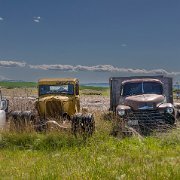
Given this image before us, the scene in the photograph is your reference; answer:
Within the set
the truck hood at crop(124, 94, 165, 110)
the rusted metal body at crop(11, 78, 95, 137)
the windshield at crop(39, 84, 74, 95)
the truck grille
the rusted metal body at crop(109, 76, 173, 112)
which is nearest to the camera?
the rusted metal body at crop(11, 78, 95, 137)

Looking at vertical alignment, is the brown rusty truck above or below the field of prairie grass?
above

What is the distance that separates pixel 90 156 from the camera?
968 cm

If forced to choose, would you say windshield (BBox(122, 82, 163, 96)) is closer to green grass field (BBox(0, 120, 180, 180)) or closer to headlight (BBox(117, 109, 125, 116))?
headlight (BBox(117, 109, 125, 116))

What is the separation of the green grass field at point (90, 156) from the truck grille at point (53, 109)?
3354mm

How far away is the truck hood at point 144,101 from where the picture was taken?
15953 mm

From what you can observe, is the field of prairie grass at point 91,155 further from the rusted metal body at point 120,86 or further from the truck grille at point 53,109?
the rusted metal body at point 120,86

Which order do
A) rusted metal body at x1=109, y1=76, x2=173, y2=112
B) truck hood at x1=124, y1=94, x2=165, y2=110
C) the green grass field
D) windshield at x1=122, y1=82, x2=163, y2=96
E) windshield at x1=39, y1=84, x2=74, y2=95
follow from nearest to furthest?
the green grass field → truck hood at x1=124, y1=94, x2=165, y2=110 → windshield at x1=39, y1=84, x2=74, y2=95 → windshield at x1=122, y1=82, x2=163, y2=96 → rusted metal body at x1=109, y1=76, x2=173, y2=112

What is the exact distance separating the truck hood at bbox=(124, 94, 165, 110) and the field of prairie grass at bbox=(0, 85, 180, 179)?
2.37 m

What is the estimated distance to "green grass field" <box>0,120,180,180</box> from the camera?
7.71 metres

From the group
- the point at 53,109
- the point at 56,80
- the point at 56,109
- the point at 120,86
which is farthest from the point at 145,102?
the point at 56,80

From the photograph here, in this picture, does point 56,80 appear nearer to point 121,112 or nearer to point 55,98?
point 55,98

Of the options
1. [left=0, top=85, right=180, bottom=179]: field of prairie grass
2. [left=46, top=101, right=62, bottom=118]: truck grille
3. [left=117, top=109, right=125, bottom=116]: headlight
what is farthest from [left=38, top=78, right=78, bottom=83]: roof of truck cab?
[left=0, top=85, right=180, bottom=179]: field of prairie grass

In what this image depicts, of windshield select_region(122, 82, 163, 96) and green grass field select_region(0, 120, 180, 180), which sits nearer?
green grass field select_region(0, 120, 180, 180)

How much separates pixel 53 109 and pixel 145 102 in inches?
147
